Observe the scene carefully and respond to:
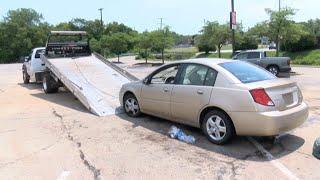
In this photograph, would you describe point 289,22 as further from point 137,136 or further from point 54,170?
point 54,170

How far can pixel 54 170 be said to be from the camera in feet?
21.3

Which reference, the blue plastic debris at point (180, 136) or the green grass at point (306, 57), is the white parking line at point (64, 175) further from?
the green grass at point (306, 57)

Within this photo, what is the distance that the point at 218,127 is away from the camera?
25.1 feet

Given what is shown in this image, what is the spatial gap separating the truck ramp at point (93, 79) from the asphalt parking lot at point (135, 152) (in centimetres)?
112

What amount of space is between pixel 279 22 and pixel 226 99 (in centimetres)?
2659

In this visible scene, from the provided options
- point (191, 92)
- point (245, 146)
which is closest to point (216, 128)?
point (245, 146)

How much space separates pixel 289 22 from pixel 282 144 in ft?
87.7

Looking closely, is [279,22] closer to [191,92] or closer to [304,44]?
[304,44]

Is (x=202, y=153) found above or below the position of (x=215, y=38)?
below

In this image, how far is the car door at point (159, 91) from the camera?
8812 mm

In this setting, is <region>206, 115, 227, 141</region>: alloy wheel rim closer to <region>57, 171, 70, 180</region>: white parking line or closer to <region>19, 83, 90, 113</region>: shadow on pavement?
<region>57, 171, 70, 180</region>: white parking line

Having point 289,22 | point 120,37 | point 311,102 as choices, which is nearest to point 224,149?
point 311,102

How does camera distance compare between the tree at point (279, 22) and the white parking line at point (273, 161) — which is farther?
the tree at point (279, 22)

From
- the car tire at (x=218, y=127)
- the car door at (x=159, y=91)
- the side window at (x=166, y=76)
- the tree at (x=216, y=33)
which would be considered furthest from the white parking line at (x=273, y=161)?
the tree at (x=216, y=33)
